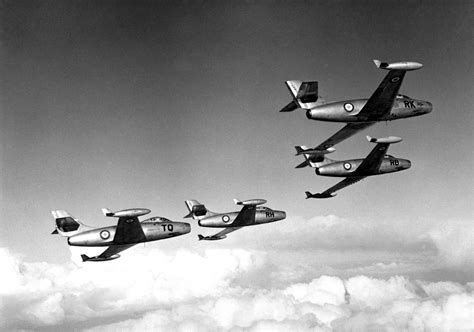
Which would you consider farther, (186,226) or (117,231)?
(186,226)

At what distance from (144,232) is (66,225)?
762 centimetres

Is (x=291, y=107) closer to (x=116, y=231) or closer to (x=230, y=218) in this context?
(x=116, y=231)

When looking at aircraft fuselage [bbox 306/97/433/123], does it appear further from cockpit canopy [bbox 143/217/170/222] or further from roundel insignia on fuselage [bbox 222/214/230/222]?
roundel insignia on fuselage [bbox 222/214/230/222]

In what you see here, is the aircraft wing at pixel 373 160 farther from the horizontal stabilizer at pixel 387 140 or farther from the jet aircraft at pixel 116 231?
the jet aircraft at pixel 116 231

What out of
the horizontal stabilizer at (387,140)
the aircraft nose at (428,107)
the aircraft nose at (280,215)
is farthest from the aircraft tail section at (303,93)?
the aircraft nose at (280,215)

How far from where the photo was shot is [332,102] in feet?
113

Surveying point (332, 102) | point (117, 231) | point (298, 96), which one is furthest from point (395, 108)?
point (117, 231)

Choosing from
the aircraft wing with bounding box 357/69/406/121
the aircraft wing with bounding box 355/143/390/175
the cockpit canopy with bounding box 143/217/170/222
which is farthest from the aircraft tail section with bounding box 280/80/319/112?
the cockpit canopy with bounding box 143/217/170/222

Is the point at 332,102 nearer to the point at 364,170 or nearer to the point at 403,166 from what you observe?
the point at 364,170

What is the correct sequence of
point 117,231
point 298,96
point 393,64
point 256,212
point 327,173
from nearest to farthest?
point 393,64, point 298,96, point 117,231, point 327,173, point 256,212

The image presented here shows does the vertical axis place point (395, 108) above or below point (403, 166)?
above

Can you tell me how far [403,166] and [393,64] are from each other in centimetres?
1804

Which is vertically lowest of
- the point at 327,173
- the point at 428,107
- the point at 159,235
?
the point at 159,235

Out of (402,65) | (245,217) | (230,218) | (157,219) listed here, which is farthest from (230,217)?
(402,65)
